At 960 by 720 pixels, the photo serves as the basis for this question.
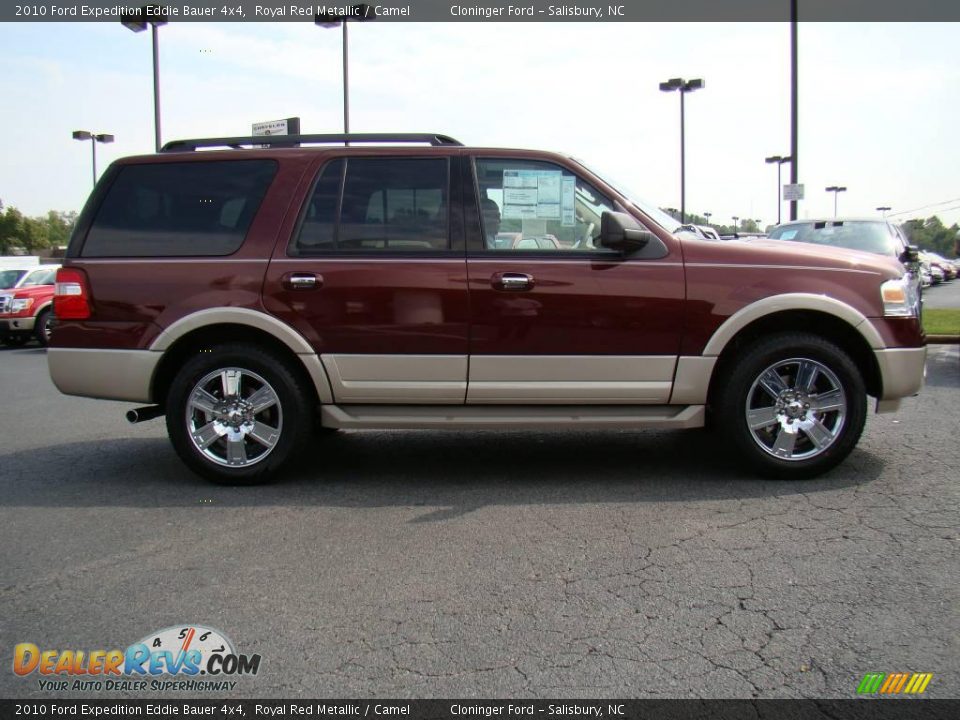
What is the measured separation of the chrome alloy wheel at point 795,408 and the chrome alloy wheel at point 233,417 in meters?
2.90

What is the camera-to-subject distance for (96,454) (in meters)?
6.40

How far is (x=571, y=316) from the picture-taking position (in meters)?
5.06

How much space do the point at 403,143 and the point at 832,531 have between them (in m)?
3.38

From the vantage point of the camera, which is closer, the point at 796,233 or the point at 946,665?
the point at 946,665

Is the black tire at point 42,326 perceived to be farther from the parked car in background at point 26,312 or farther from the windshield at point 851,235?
the windshield at point 851,235

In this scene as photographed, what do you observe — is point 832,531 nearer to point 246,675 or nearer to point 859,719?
point 859,719

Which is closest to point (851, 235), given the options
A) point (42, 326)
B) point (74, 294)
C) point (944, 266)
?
point (74, 294)

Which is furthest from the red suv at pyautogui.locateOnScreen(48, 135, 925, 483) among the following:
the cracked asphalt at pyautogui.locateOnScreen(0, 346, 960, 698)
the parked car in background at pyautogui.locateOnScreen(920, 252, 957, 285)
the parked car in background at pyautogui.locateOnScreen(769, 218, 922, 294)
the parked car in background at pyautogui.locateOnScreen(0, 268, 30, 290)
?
the parked car in background at pyautogui.locateOnScreen(920, 252, 957, 285)

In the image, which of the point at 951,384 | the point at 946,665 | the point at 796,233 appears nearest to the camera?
the point at 946,665

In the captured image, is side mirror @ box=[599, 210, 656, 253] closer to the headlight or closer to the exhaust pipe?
the headlight

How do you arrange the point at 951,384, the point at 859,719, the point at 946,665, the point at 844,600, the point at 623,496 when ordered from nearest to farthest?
the point at 859,719, the point at 946,665, the point at 844,600, the point at 623,496, the point at 951,384

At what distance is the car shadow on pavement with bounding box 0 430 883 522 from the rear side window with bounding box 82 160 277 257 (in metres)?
1.50

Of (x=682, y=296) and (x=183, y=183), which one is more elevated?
(x=183, y=183)

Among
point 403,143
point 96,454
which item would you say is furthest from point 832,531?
point 96,454
